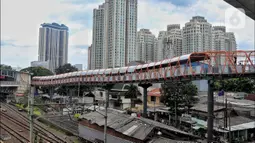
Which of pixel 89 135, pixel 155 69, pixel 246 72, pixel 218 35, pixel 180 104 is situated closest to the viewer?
pixel 246 72

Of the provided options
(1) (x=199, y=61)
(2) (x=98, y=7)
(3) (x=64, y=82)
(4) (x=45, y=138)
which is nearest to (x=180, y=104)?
(1) (x=199, y=61)

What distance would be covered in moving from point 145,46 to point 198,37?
31.6m

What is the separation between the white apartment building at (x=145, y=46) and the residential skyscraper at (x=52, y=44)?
203 ft

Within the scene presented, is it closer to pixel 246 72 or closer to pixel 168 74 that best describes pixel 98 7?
pixel 168 74

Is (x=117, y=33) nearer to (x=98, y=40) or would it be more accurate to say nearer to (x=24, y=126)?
(x=98, y=40)

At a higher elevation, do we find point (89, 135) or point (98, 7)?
point (98, 7)

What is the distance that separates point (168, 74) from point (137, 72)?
7.11 meters

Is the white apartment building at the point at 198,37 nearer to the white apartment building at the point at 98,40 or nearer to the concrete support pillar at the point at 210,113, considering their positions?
the white apartment building at the point at 98,40

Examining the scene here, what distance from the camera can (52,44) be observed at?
5910 inches

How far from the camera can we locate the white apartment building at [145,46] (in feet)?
365

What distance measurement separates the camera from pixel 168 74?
2609 centimetres

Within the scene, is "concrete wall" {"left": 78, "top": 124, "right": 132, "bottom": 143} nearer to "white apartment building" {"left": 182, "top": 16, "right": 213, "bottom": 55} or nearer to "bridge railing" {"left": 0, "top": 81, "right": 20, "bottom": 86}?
"bridge railing" {"left": 0, "top": 81, "right": 20, "bottom": 86}

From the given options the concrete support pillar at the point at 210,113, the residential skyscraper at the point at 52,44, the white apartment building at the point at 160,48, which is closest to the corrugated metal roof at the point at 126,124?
the concrete support pillar at the point at 210,113

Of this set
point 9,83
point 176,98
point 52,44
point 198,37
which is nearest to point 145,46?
point 198,37
